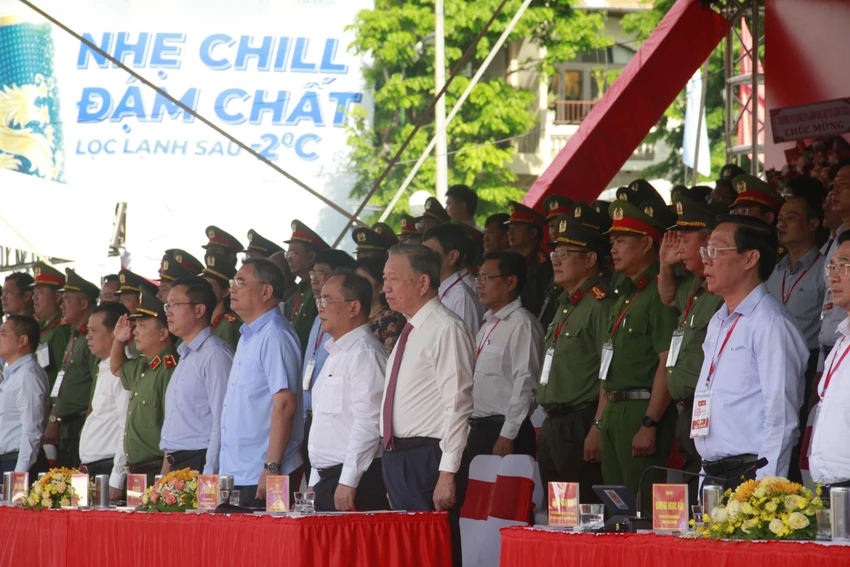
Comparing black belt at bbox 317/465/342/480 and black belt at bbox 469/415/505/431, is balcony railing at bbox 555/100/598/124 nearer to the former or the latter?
black belt at bbox 469/415/505/431

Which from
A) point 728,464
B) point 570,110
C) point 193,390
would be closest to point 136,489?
point 193,390

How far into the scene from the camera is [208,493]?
5258 millimetres

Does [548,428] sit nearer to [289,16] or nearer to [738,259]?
[738,259]

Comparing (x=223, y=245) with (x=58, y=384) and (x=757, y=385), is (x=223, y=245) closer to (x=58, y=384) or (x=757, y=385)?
(x=58, y=384)

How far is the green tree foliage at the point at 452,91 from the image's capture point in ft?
63.7

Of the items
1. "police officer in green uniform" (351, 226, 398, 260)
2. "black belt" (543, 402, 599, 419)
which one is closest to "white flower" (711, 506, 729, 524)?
"black belt" (543, 402, 599, 419)

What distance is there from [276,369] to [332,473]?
635 mm

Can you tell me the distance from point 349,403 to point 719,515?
7.41ft

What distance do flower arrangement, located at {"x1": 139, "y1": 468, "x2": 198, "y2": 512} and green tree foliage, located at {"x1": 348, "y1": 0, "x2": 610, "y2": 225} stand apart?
13.4 meters

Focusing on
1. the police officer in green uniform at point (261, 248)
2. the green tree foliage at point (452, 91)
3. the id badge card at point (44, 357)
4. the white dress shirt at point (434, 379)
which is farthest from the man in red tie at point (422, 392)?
the green tree foliage at point (452, 91)

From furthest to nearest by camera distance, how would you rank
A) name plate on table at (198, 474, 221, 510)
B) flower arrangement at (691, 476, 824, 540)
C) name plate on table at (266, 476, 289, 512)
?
name plate on table at (198, 474, 221, 510) < name plate on table at (266, 476, 289, 512) < flower arrangement at (691, 476, 824, 540)

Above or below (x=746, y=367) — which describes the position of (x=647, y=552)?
below

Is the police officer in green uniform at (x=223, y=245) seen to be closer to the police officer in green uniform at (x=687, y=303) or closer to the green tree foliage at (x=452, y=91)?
the police officer in green uniform at (x=687, y=303)

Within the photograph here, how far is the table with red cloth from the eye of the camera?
4797 millimetres
